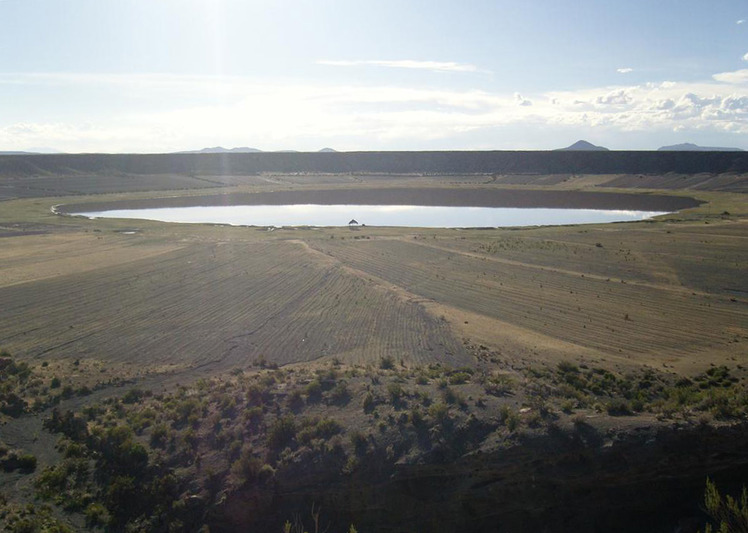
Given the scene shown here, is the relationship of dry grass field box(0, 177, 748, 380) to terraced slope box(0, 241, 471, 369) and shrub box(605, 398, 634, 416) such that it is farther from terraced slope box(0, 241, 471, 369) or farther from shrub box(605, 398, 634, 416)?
shrub box(605, 398, 634, 416)

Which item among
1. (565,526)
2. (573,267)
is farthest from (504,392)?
(573,267)

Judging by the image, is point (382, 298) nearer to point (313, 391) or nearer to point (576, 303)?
point (576, 303)

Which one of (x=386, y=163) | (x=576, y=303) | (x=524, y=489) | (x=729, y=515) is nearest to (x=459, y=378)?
(x=524, y=489)

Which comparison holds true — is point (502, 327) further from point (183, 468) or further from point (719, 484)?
point (183, 468)

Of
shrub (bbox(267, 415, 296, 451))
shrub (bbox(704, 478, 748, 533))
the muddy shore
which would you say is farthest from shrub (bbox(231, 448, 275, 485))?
the muddy shore

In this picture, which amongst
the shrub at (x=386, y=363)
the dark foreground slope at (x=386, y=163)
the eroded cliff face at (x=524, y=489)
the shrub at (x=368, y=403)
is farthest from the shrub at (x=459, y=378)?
the dark foreground slope at (x=386, y=163)

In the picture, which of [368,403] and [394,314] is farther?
[394,314]
